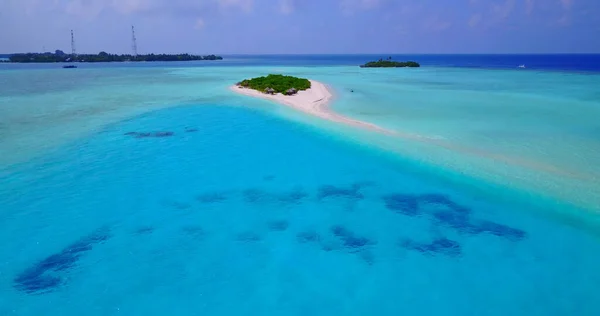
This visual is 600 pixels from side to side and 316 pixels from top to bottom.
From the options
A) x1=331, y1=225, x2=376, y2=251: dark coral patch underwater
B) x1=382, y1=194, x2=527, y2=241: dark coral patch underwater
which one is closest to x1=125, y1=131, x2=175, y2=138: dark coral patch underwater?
x1=382, y1=194, x2=527, y2=241: dark coral patch underwater

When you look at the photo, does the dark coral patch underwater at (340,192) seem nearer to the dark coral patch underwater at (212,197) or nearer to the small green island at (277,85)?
the dark coral patch underwater at (212,197)

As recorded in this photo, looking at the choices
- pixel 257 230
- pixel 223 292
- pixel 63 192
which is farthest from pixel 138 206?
pixel 223 292

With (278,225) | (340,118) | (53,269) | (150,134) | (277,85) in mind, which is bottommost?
(53,269)

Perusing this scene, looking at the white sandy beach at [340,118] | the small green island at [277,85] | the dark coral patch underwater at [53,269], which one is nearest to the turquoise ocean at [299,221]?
the dark coral patch underwater at [53,269]

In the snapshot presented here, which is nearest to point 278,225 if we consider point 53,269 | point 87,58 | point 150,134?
point 53,269

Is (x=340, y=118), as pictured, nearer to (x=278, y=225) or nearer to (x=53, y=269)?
(x=278, y=225)
